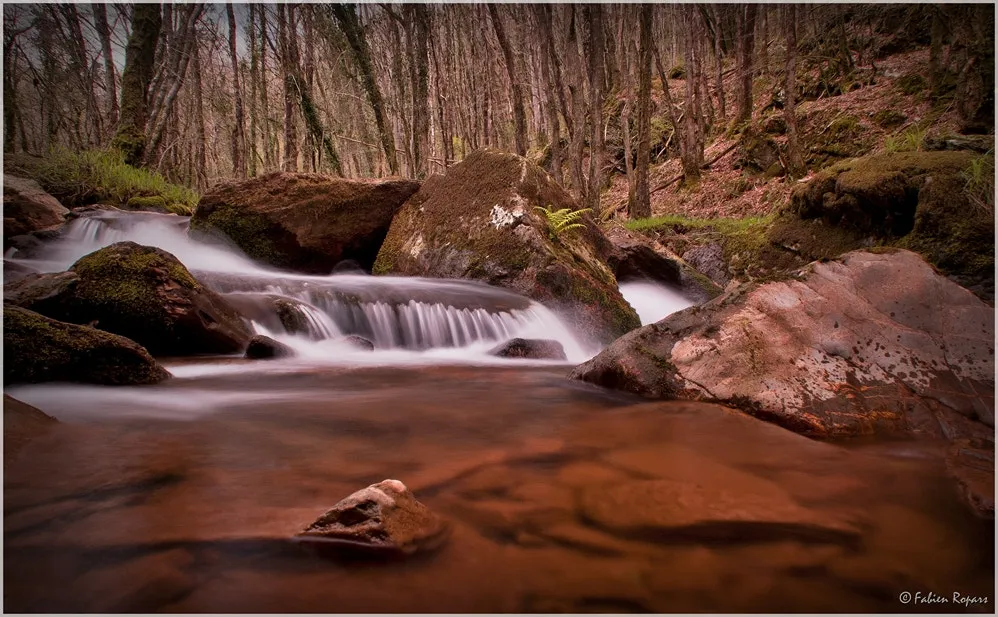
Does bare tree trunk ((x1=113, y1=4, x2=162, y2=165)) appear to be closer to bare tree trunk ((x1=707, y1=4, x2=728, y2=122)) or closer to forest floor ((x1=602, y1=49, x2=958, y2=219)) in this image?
forest floor ((x1=602, y1=49, x2=958, y2=219))

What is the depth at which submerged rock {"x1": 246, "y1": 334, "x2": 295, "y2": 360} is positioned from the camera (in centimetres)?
464

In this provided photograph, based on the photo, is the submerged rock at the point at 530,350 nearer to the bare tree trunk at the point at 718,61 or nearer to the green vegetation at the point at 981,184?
the green vegetation at the point at 981,184

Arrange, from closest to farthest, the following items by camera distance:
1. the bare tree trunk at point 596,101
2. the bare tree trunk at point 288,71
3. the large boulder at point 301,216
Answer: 1. the large boulder at point 301,216
2. the bare tree trunk at point 596,101
3. the bare tree trunk at point 288,71

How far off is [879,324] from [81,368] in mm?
4817

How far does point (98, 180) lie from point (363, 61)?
7.47m

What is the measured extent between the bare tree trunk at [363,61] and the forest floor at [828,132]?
7163 mm

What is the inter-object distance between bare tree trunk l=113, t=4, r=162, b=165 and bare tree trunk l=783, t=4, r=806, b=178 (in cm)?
1404

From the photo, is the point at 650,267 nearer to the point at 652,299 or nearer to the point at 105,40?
the point at 652,299

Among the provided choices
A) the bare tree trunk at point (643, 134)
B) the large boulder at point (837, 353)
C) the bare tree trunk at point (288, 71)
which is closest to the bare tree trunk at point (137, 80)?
the bare tree trunk at point (288, 71)

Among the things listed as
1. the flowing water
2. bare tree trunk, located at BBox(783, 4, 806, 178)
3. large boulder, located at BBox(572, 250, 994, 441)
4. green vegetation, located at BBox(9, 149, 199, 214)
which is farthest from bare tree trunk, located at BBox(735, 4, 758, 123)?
Result: the flowing water

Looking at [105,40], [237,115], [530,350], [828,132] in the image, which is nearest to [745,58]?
[828,132]

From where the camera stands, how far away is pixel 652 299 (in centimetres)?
863

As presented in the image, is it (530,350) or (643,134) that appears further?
(643,134)

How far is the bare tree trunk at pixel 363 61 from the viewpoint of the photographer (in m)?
14.4
